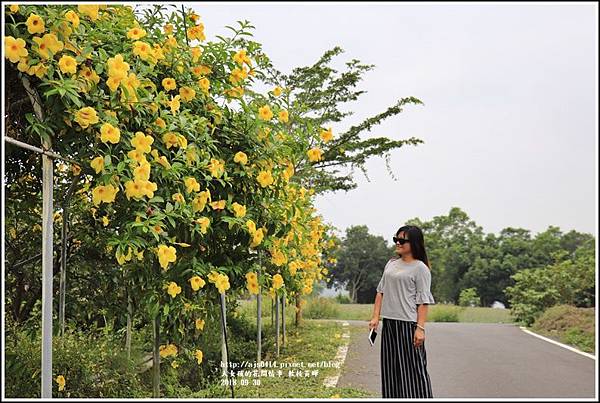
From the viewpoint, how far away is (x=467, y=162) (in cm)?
2330

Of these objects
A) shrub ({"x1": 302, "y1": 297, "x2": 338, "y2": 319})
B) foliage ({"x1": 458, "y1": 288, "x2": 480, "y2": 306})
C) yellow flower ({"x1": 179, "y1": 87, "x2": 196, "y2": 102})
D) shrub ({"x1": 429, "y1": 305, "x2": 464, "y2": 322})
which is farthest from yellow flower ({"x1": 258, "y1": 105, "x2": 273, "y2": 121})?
foliage ({"x1": 458, "y1": 288, "x2": 480, "y2": 306})

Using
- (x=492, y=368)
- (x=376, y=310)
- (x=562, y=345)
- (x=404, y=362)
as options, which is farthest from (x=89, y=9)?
(x=562, y=345)

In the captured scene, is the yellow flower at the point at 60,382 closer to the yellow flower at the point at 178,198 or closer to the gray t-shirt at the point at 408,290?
the yellow flower at the point at 178,198

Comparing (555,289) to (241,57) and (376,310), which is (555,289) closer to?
(376,310)

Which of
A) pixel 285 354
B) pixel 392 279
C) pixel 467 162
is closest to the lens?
pixel 392 279

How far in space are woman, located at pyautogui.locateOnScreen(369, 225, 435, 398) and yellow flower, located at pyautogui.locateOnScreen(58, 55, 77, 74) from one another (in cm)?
235

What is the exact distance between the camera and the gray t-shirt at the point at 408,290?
4297mm

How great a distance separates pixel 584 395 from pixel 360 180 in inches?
402

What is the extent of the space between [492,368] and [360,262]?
20.8 metres

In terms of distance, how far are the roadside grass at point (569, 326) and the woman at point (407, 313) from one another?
6.57 meters

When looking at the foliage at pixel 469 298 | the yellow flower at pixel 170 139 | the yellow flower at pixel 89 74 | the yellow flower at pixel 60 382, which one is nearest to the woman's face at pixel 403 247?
the yellow flower at pixel 170 139

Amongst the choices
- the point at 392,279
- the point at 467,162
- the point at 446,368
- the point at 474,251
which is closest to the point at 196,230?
the point at 392,279

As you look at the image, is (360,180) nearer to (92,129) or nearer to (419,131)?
(419,131)

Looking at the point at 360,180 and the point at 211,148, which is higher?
the point at 360,180
